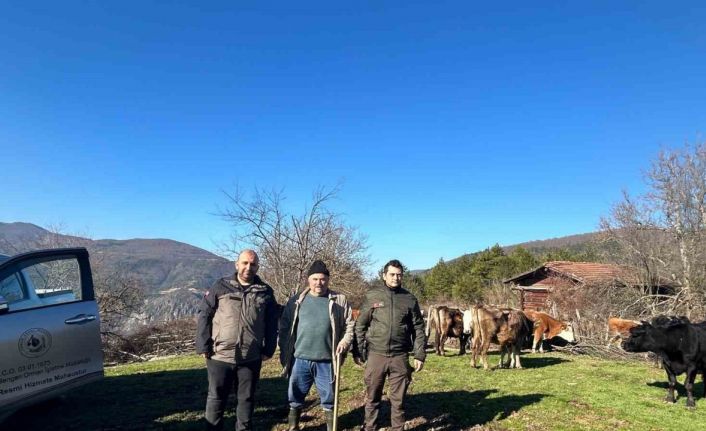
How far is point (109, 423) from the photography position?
18.8 ft

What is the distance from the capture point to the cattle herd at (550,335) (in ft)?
23.7

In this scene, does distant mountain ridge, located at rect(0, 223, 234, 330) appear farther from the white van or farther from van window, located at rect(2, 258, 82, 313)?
the white van

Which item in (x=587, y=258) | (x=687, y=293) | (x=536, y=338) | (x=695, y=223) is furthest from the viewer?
(x=587, y=258)

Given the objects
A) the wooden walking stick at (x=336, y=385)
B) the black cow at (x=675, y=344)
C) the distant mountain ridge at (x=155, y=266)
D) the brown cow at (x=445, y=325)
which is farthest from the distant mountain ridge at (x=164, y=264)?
the black cow at (x=675, y=344)

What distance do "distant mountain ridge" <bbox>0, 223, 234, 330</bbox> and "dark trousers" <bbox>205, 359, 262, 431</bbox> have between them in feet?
3.86

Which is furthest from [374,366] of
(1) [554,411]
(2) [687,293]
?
(2) [687,293]

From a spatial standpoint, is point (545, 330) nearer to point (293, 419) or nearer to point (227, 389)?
point (293, 419)

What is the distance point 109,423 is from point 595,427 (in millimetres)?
6635

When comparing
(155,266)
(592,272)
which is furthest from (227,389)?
(155,266)

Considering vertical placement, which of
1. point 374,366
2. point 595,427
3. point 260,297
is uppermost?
point 260,297

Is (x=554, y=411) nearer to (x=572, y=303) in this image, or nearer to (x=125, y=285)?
(x=572, y=303)

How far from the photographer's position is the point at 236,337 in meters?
4.55

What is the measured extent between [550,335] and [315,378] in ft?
44.0

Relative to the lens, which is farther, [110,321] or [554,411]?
[110,321]
